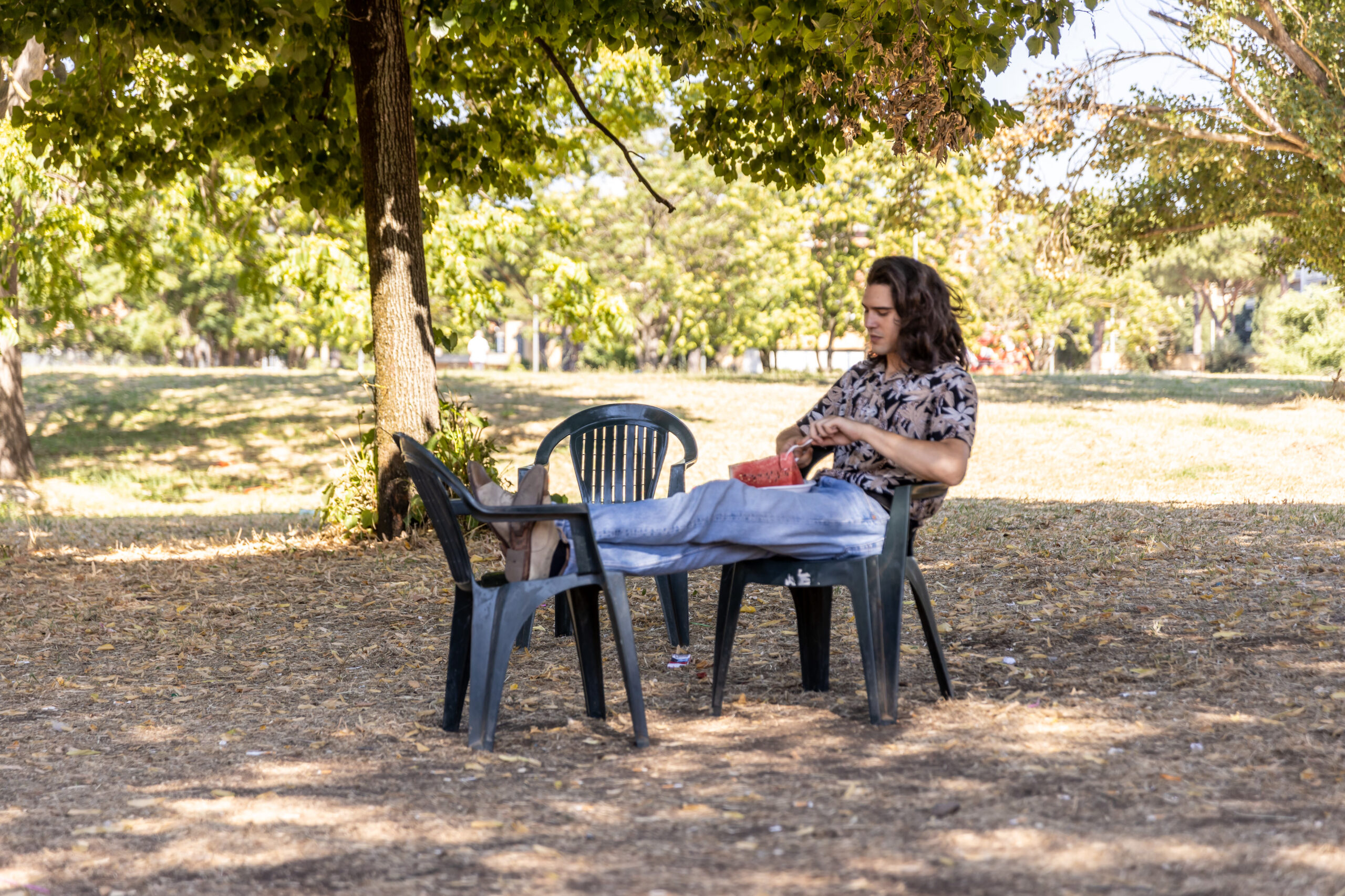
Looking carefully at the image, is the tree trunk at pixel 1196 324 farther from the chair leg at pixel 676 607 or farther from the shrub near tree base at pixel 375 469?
the chair leg at pixel 676 607

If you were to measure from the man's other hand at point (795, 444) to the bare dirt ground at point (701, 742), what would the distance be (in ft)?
2.71

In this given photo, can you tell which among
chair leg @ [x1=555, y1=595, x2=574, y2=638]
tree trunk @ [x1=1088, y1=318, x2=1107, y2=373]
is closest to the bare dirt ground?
chair leg @ [x1=555, y1=595, x2=574, y2=638]

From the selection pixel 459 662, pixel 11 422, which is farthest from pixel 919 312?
pixel 11 422

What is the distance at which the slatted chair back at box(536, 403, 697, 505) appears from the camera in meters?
5.53

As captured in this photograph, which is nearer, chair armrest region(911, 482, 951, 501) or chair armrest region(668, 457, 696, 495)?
chair armrest region(911, 482, 951, 501)

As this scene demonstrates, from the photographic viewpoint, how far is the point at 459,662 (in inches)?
168

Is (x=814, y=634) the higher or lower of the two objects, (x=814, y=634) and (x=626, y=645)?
the lower

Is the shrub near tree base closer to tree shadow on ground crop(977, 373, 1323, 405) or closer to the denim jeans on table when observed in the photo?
the denim jeans on table

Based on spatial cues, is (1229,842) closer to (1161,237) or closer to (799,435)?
(799,435)

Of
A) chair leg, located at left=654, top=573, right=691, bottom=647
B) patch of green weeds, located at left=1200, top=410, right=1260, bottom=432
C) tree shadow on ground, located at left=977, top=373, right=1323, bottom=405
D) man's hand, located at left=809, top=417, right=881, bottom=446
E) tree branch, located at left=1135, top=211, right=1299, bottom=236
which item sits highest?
tree branch, located at left=1135, top=211, right=1299, bottom=236

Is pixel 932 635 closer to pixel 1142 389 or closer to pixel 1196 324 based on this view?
pixel 1142 389

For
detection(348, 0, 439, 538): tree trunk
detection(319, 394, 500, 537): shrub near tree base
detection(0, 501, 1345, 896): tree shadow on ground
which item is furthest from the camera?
detection(319, 394, 500, 537): shrub near tree base

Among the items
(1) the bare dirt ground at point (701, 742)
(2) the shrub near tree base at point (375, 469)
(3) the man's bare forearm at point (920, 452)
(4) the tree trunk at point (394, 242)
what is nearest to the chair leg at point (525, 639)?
(1) the bare dirt ground at point (701, 742)

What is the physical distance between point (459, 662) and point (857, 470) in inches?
57.4
